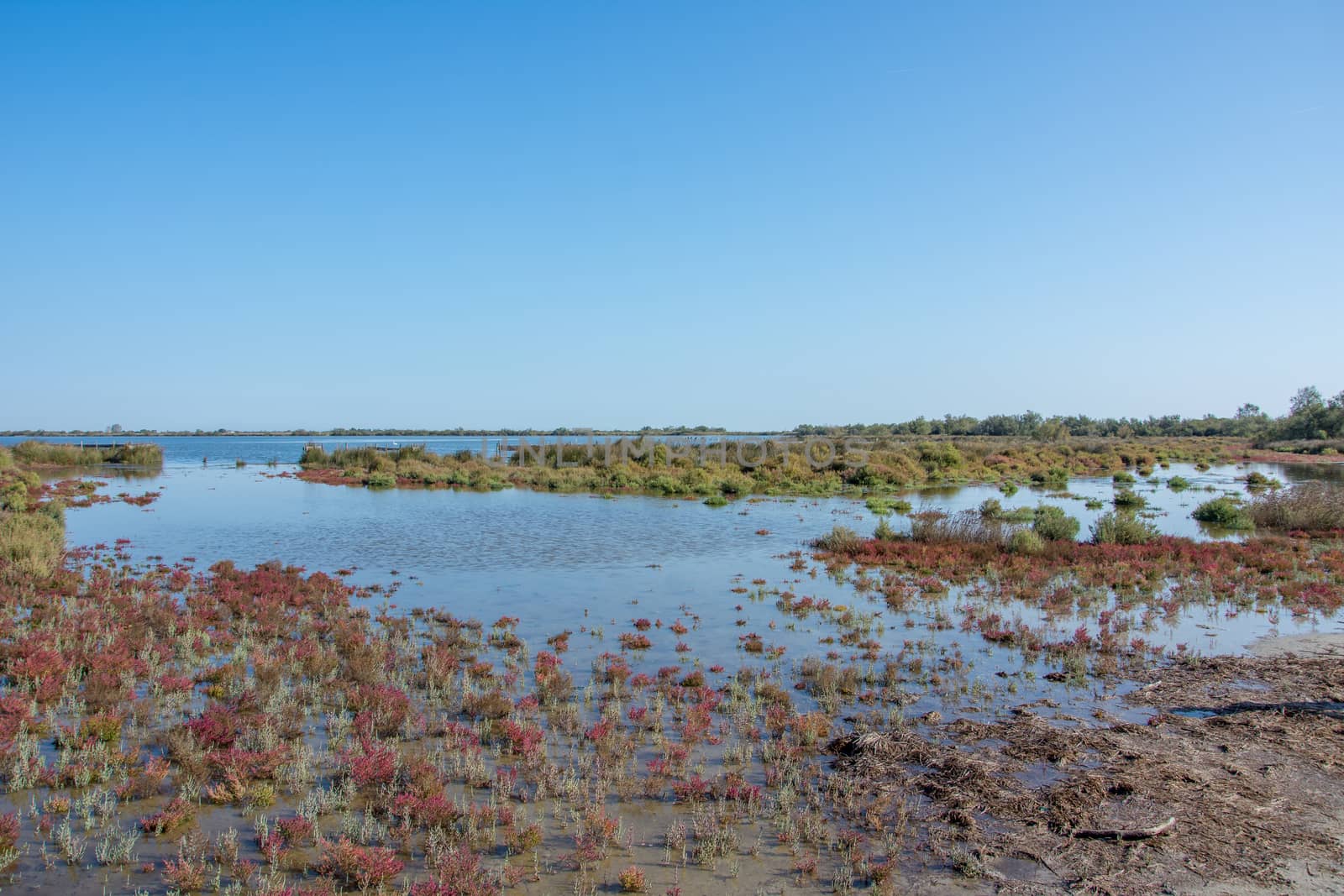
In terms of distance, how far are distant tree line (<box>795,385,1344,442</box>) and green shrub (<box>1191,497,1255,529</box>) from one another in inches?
3492

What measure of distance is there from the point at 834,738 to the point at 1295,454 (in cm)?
10485

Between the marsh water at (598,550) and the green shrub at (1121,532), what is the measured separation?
5.23m

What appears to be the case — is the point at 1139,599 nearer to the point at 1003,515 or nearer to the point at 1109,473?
the point at 1003,515

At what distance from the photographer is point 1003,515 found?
3200 cm

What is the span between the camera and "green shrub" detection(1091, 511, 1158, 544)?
2386 centimetres

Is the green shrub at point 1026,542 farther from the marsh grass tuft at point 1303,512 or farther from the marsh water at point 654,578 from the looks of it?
the marsh grass tuft at point 1303,512

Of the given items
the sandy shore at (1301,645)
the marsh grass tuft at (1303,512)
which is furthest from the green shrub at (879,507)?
the sandy shore at (1301,645)

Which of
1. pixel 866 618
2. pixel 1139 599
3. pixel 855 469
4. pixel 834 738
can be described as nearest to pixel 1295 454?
pixel 855 469

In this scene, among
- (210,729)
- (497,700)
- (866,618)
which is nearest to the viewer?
(210,729)

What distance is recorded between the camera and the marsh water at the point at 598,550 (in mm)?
14664

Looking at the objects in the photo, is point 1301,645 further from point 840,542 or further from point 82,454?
point 82,454

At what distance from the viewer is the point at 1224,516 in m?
29.9

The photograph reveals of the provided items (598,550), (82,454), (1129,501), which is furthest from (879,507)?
(82,454)

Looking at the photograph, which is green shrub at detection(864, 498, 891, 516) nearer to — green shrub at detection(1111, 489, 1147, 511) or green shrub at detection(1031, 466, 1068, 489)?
green shrub at detection(1111, 489, 1147, 511)
